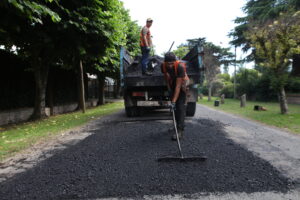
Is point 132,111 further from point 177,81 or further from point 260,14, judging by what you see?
point 260,14

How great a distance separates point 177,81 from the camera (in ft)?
12.6

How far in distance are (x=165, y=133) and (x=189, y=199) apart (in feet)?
8.02

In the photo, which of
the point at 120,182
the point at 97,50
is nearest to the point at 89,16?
the point at 97,50

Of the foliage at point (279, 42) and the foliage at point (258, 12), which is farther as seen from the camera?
the foliage at point (258, 12)

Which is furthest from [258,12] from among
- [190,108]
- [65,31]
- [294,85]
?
[65,31]

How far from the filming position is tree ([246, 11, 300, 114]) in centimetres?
833

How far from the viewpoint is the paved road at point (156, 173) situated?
2.16 meters

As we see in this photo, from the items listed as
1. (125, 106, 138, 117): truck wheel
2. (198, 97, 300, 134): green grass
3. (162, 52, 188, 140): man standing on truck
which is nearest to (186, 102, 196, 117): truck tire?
(125, 106, 138, 117): truck wheel

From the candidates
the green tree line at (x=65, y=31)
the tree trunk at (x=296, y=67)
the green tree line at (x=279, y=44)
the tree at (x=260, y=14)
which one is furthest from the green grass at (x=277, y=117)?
the tree trunk at (x=296, y=67)

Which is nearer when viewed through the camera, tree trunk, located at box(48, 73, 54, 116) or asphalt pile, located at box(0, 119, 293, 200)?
asphalt pile, located at box(0, 119, 293, 200)

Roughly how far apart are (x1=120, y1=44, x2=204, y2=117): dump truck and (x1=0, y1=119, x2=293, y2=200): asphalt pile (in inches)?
97.8

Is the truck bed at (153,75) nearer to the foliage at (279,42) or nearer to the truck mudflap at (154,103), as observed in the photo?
the truck mudflap at (154,103)

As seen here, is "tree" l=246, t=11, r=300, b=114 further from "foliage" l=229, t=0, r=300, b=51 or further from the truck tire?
"foliage" l=229, t=0, r=300, b=51

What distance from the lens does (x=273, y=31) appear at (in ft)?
28.6
